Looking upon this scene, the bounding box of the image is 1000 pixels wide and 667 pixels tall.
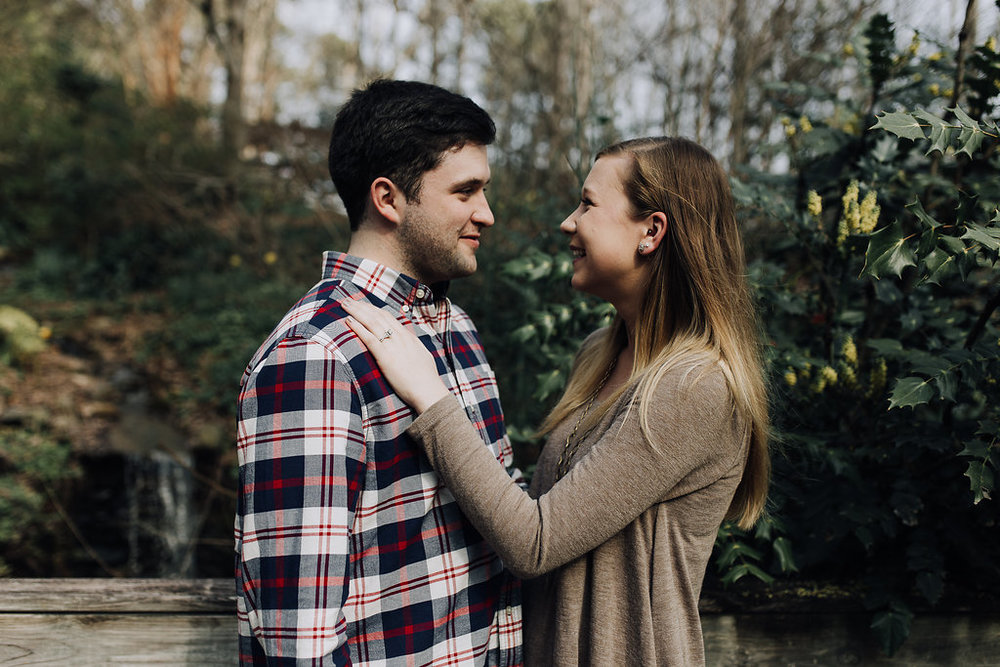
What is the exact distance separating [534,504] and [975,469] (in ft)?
3.67

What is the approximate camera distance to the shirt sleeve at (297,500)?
1.27 m

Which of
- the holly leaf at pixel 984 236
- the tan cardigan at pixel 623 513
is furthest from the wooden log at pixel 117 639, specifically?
the holly leaf at pixel 984 236

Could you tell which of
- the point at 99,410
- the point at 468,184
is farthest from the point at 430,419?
the point at 99,410

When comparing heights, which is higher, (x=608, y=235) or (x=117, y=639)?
(x=608, y=235)

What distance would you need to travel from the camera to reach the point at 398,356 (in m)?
1.47

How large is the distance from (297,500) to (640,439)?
0.70 m

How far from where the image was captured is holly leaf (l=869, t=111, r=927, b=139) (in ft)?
5.19

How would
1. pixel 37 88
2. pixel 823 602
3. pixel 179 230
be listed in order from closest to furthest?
pixel 823 602 < pixel 179 230 < pixel 37 88

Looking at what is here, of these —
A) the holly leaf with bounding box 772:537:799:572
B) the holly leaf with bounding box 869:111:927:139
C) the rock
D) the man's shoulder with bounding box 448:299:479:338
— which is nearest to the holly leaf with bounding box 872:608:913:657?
the holly leaf with bounding box 772:537:799:572

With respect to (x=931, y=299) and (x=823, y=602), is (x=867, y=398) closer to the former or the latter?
(x=931, y=299)

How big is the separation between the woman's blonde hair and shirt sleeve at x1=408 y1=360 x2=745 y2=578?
0.11 m

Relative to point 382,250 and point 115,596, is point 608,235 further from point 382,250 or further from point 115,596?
point 115,596

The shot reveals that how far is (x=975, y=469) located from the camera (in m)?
1.74

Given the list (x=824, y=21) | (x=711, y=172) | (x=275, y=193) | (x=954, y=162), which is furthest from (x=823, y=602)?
(x=275, y=193)
